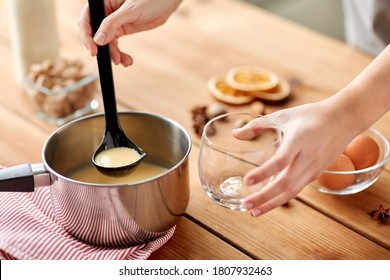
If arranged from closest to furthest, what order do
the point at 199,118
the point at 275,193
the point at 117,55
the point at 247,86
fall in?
1. the point at 275,193
2. the point at 117,55
3. the point at 199,118
4. the point at 247,86

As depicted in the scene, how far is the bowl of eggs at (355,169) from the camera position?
1206 millimetres

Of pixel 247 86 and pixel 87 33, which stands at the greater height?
pixel 87 33

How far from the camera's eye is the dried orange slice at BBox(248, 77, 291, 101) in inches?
59.7

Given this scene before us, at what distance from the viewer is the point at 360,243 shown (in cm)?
112

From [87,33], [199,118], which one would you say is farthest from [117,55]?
[199,118]

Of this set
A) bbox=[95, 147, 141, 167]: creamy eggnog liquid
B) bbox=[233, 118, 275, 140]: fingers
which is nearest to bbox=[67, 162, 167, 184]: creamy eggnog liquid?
bbox=[95, 147, 141, 167]: creamy eggnog liquid

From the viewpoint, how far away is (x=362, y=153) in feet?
4.09

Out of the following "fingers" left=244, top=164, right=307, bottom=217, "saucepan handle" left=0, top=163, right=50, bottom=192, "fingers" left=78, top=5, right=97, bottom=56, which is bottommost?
"saucepan handle" left=0, top=163, right=50, bottom=192

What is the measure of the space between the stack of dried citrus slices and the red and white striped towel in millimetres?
493

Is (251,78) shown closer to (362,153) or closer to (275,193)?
(362,153)

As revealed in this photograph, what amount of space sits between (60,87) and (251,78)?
1.41 feet

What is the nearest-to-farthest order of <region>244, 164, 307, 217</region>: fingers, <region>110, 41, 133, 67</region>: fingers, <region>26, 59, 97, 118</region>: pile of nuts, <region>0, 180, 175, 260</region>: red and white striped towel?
<region>244, 164, 307, 217</region>: fingers → <region>0, 180, 175, 260</region>: red and white striped towel → <region>110, 41, 133, 67</region>: fingers → <region>26, 59, 97, 118</region>: pile of nuts

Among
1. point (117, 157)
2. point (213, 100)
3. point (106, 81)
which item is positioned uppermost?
point (106, 81)

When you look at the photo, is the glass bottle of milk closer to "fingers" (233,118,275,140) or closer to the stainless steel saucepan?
the stainless steel saucepan
